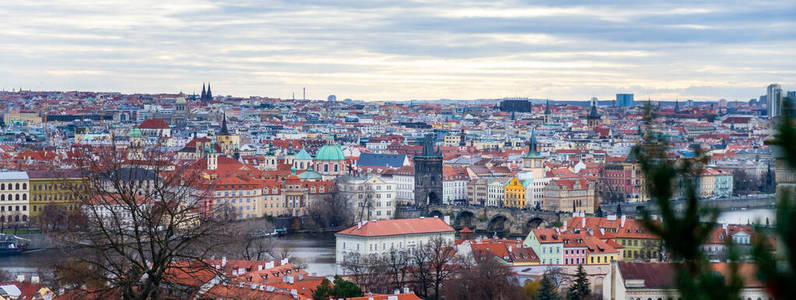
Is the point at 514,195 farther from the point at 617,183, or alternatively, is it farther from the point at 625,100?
the point at 625,100

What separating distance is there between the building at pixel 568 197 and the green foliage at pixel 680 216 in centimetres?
3838

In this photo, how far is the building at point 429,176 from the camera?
4278 centimetres

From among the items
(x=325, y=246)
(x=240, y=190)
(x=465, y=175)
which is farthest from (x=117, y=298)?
(x=465, y=175)

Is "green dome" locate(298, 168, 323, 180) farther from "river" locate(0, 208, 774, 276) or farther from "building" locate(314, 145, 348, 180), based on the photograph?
"river" locate(0, 208, 774, 276)

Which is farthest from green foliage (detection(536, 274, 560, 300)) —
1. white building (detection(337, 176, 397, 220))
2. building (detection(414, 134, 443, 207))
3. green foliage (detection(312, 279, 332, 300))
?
building (detection(414, 134, 443, 207))

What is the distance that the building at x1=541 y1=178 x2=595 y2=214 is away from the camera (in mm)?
41281

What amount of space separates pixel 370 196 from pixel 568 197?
658 cm

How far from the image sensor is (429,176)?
1688 inches

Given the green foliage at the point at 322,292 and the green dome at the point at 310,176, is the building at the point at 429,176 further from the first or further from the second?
the green foliage at the point at 322,292

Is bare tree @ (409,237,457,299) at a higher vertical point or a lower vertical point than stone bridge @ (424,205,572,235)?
higher

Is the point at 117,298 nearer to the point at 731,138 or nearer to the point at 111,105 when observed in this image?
the point at 731,138

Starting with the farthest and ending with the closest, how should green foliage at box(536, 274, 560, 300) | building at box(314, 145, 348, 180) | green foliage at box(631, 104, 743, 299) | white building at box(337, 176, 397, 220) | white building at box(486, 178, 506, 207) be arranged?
1. building at box(314, 145, 348, 180)
2. white building at box(486, 178, 506, 207)
3. white building at box(337, 176, 397, 220)
4. green foliage at box(536, 274, 560, 300)
5. green foliage at box(631, 104, 743, 299)

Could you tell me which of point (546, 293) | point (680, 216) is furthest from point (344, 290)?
point (680, 216)

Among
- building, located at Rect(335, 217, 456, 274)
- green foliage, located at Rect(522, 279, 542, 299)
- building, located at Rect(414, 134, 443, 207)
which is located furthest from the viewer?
building, located at Rect(414, 134, 443, 207)
